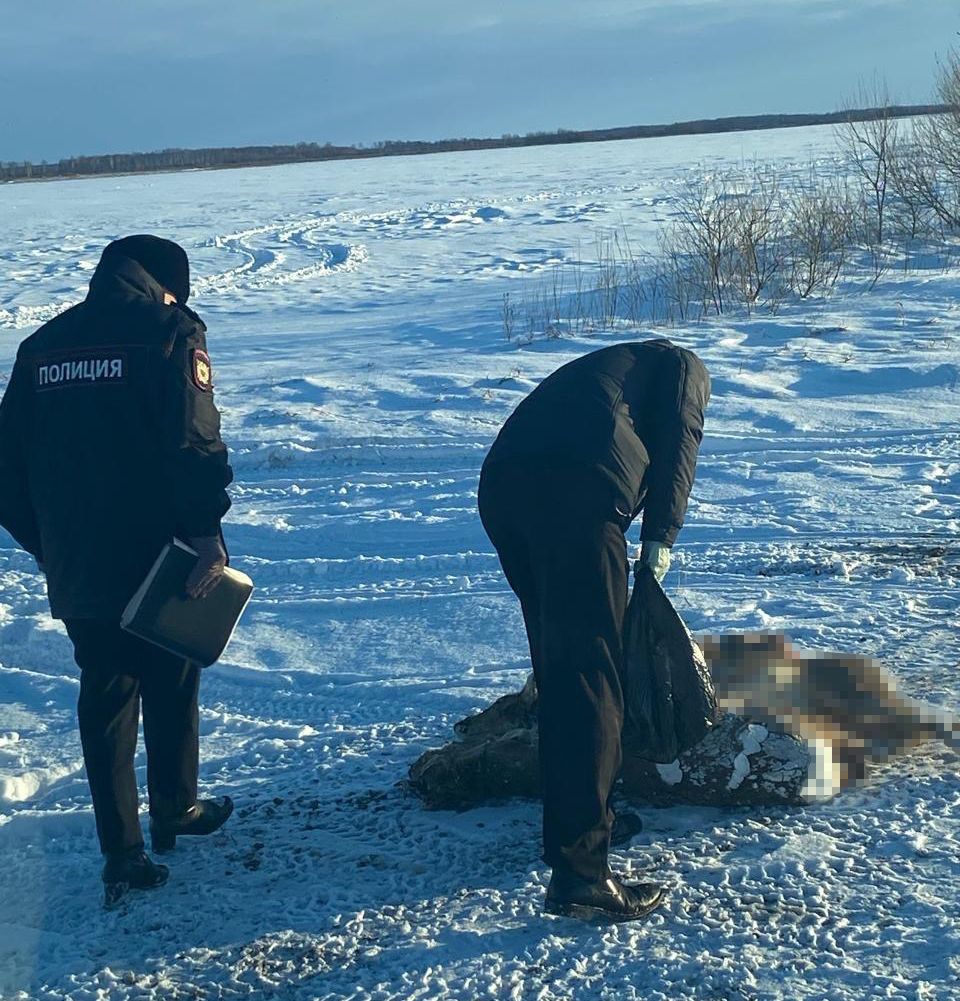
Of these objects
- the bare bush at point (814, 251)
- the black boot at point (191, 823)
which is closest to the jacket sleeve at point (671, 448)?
the black boot at point (191, 823)

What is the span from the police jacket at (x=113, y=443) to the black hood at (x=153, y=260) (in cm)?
15

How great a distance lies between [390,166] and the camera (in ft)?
135

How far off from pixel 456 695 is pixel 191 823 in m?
1.28

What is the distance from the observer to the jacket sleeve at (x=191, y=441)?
130 inches

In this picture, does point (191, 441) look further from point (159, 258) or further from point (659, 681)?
point (659, 681)

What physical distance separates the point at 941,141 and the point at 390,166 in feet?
86.8

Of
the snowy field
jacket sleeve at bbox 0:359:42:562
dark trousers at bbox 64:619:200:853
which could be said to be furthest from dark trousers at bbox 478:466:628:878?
jacket sleeve at bbox 0:359:42:562

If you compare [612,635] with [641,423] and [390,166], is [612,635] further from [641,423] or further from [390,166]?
[390,166]

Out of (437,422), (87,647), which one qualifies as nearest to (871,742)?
(87,647)

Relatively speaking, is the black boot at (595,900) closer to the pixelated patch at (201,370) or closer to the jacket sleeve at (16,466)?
the pixelated patch at (201,370)

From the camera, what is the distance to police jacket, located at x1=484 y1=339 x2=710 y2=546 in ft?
10.1

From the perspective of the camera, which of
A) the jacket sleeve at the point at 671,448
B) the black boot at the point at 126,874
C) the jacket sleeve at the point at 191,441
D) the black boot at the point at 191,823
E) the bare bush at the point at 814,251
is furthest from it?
the bare bush at the point at 814,251

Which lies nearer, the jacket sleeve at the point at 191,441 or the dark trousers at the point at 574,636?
the dark trousers at the point at 574,636

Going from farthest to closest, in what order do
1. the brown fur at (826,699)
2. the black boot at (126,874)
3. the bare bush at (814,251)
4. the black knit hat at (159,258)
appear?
the bare bush at (814,251) < the brown fur at (826,699) < the black knit hat at (159,258) < the black boot at (126,874)
